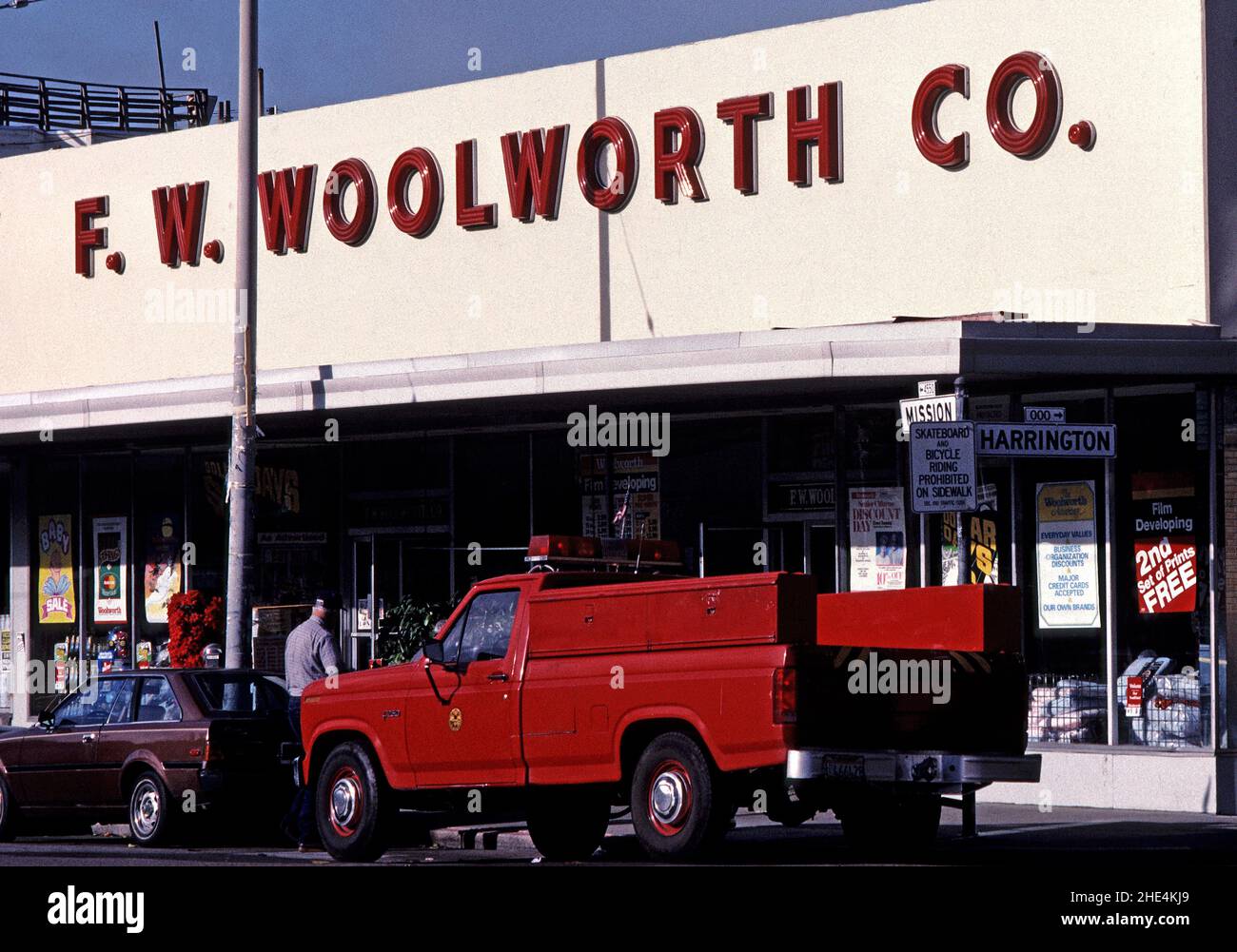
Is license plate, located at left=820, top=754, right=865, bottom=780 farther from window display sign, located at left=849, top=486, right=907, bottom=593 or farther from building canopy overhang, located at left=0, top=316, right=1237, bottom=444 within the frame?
window display sign, located at left=849, top=486, right=907, bottom=593

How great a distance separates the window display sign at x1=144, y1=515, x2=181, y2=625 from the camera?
26.1 m

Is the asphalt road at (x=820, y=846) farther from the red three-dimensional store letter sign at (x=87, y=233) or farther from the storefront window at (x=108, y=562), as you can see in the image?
the red three-dimensional store letter sign at (x=87, y=233)

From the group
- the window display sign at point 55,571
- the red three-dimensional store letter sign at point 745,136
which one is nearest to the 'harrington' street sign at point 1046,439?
the red three-dimensional store letter sign at point 745,136

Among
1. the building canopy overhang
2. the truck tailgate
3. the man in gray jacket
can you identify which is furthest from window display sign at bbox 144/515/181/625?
the truck tailgate

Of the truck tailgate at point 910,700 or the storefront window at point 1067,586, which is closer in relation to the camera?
the truck tailgate at point 910,700

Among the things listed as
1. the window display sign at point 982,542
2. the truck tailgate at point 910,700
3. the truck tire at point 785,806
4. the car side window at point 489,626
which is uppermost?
the window display sign at point 982,542

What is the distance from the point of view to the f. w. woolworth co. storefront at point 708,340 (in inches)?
710

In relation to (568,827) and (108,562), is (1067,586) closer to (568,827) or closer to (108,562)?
(568,827)

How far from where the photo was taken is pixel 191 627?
24109mm

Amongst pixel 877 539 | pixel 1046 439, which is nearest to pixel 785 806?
pixel 1046 439

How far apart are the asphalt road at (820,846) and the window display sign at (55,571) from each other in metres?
9.43

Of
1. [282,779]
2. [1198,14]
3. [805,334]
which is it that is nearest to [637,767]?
[282,779]

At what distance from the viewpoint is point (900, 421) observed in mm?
19844
